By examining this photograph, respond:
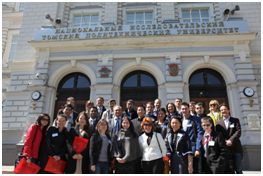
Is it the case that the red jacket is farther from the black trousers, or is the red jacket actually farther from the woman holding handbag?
the black trousers

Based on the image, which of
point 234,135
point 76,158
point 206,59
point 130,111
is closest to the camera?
point 76,158

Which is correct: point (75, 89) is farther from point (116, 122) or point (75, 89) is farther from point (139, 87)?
point (116, 122)

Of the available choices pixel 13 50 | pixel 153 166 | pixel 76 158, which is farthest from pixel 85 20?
pixel 153 166

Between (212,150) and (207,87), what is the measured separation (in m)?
7.92

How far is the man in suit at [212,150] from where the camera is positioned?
4363 millimetres

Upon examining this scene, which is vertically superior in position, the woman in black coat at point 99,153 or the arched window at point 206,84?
A: the arched window at point 206,84

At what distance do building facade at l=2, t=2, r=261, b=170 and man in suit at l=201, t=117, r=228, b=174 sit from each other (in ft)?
20.2

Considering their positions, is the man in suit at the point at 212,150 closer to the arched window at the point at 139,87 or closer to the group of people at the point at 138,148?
the group of people at the point at 138,148

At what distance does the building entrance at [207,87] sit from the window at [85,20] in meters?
8.32

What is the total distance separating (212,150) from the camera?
4496mm

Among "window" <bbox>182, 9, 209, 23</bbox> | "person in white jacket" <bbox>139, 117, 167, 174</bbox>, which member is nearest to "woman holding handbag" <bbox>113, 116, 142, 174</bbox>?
"person in white jacket" <bbox>139, 117, 167, 174</bbox>

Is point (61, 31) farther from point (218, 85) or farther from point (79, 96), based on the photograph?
point (218, 85)

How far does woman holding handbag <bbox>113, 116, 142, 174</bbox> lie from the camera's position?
14.8ft

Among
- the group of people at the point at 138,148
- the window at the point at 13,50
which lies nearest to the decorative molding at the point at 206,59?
the group of people at the point at 138,148
